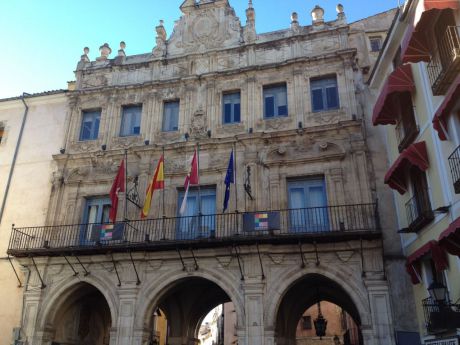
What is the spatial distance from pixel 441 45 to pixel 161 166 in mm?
8886

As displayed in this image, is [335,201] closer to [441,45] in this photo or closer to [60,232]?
[441,45]

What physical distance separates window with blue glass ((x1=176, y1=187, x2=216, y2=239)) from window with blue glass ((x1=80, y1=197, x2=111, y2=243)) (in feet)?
9.59

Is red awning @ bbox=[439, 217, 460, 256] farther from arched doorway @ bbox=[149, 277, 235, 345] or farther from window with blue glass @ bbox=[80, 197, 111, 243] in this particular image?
window with blue glass @ bbox=[80, 197, 111, 243]

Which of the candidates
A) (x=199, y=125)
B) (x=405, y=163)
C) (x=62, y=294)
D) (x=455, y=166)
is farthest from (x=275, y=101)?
(x=62, y=294)

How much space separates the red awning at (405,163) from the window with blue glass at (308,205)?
2323 mm

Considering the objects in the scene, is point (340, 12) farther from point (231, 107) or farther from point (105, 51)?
point (105, 51)

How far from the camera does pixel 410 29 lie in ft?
34.7

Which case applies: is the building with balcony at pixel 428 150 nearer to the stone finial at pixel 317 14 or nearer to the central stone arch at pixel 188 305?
the stone finial at pixel 317 14

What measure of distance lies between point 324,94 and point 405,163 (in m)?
5.18

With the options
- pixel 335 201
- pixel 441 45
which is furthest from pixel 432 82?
pixel 335 201

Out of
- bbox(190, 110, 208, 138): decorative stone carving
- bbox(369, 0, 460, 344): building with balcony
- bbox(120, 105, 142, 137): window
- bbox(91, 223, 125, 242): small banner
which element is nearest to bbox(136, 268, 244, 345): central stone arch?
bbox(91, 223, 125, 242): small banner

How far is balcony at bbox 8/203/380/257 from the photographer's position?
13453mm

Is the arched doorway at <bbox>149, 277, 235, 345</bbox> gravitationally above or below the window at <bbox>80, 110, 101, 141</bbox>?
below

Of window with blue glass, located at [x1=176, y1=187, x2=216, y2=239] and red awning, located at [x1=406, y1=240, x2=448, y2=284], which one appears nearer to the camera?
red awning, located at [x1=406, y1=240, x2=448, y2=284]
